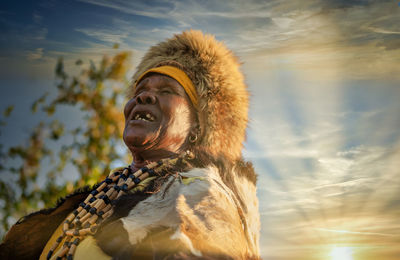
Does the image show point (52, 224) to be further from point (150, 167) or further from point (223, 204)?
point (223, 204)

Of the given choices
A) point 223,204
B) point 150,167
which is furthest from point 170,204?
point 150,167

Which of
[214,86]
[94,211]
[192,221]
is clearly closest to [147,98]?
[214,86]

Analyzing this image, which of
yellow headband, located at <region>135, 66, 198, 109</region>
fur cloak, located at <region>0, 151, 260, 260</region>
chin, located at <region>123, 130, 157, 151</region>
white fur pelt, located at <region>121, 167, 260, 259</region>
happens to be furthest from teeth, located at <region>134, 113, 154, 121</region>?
white fur pelt, located at <region>121, 167, 260, 259</region>

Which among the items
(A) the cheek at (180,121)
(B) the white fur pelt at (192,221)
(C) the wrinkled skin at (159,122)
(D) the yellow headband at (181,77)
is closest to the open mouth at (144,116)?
(C) the wrinkled skin at (159,122)

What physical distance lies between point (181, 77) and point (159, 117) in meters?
0.30

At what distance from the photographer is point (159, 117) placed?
7.09ft

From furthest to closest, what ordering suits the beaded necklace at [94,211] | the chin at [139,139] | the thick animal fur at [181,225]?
the chin at [139,139], the beaded necklace at [94,211], the thick animal fur at [181,225]

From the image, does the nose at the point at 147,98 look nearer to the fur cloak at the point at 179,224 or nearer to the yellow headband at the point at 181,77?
the yellow headband at the point at 181,77

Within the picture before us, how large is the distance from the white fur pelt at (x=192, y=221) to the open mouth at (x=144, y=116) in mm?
524

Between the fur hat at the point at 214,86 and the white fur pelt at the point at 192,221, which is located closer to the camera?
the white fur pelt at the point at 192,221

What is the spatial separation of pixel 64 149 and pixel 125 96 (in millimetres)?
1843

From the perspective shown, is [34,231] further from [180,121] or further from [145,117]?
[180,121]

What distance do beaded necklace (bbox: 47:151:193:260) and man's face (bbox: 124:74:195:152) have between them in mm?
207

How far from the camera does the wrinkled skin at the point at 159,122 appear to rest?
6.97ft
